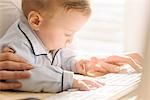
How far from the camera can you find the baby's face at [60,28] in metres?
0.67

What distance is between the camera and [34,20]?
680 millimetres

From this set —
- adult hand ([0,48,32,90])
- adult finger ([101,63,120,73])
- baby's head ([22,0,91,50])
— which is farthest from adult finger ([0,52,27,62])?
adult finger ([101,63,120,73])

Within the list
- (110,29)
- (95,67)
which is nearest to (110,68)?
(95,67)

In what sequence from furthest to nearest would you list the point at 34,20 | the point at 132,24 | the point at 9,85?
the point at 132,24, the point at 34,20, the point at 9,85

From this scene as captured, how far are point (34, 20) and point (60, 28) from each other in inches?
2.2

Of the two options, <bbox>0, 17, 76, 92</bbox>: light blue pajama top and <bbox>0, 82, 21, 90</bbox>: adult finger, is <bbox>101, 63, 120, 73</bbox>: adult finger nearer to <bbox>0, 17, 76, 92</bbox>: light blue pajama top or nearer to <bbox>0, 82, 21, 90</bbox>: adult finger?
<bbox>0, 17, 76, 92</bbox>: light blue pajama top

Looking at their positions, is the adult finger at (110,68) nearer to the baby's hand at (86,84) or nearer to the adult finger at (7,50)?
the baby's hand at (86,84)

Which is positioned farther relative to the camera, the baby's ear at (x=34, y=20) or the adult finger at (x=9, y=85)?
the baby's ear at (x=34, y=20)

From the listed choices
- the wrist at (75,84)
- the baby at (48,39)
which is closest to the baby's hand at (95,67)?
the baby at (48,39)

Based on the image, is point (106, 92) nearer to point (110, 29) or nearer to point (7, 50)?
point (7, 50)

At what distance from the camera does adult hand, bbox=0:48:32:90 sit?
58 cm

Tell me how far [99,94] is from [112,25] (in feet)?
1.00

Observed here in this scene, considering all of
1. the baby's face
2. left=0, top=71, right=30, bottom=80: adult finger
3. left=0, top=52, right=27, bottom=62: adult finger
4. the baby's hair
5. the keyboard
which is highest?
the baby's hair

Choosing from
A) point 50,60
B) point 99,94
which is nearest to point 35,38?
point 50,60
